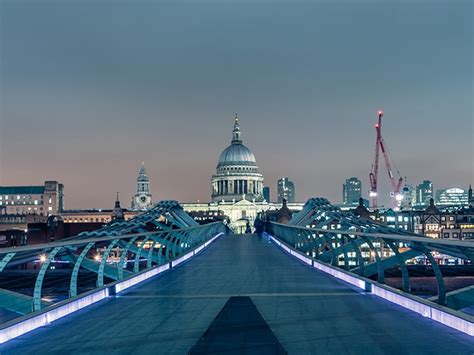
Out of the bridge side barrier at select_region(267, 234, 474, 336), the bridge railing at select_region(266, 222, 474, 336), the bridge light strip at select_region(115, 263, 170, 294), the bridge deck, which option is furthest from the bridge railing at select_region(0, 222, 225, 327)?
the bridge side barrier at select_region(267, 234, 474, 336)

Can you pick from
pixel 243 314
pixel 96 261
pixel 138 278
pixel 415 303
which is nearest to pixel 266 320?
pixel 243 314

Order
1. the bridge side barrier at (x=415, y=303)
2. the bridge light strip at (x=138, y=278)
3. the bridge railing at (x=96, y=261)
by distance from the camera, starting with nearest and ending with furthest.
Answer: the bridge side barrier at (x=415, y=303) < the bridge railing at (x=96, y=261) < the bridge light strip at (x=138, y=278)

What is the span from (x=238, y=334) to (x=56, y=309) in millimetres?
3401

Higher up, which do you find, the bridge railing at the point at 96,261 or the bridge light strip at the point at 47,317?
the bridge railing at the point at 96,261

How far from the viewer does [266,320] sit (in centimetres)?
1008

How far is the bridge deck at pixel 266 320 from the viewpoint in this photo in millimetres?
8094

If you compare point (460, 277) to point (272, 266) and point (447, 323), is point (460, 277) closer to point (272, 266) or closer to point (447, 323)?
point (272, 266)

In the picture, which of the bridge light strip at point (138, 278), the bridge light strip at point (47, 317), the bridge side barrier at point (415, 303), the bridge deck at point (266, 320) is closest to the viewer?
the bridge deck at point (266, 320)

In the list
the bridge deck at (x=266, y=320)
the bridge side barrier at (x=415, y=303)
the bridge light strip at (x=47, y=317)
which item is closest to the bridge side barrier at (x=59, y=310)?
the bridge light strip at (x=47, y=317)

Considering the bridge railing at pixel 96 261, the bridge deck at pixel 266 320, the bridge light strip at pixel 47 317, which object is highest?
the bridge railing at pixel 96 261

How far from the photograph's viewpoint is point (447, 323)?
30.6ft

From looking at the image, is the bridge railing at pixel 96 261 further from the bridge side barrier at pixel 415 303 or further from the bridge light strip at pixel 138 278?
the bridge side barrier at pixel 415 303

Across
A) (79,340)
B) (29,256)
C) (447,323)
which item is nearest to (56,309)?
(29,256)

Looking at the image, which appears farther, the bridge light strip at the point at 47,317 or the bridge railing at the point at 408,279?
the bridge railing at the point at 408,279
